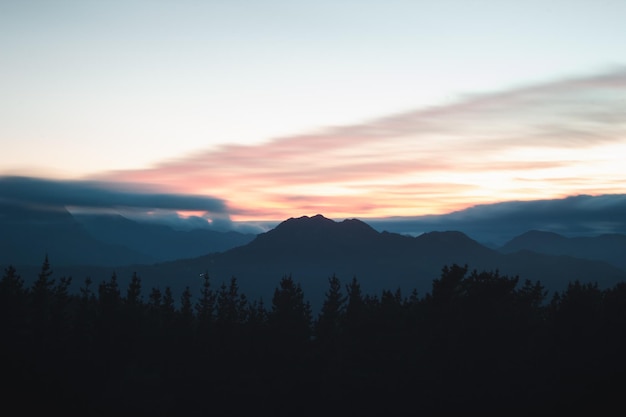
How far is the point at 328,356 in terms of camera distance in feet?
222

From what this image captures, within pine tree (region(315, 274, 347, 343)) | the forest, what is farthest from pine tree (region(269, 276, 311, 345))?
pine tree (region(315, 274, 347, 343))

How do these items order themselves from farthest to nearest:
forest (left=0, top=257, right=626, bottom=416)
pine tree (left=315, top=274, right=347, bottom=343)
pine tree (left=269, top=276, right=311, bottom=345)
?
pine tree (left=315, top=274, right=347, bottom=343)
pine tree (left=269, top=276, right=311, bottom=345)
forest (left=0, top=257, right=626, bottom=416)

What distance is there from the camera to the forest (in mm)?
63594

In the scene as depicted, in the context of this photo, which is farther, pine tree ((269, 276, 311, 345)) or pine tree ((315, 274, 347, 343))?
pine tree ((315, 274, 347, 343))

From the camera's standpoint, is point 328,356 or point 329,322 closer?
point 328,356

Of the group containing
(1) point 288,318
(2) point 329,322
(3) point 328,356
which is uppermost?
(1) point 288,318

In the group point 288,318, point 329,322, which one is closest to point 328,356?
point 329,322

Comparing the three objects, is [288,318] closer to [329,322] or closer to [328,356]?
[329,322]

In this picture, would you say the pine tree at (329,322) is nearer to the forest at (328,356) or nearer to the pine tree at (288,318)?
the forest at (328,356)

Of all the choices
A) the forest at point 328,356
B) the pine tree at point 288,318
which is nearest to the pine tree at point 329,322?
the forest at point 328,356

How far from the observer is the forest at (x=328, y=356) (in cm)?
6359

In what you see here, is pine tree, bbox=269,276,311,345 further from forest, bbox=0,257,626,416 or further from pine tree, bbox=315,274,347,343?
pine tree, bbox=315,274,347,343

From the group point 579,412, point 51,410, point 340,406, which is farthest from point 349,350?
point 51,410

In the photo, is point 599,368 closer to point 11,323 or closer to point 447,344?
point 447,344
